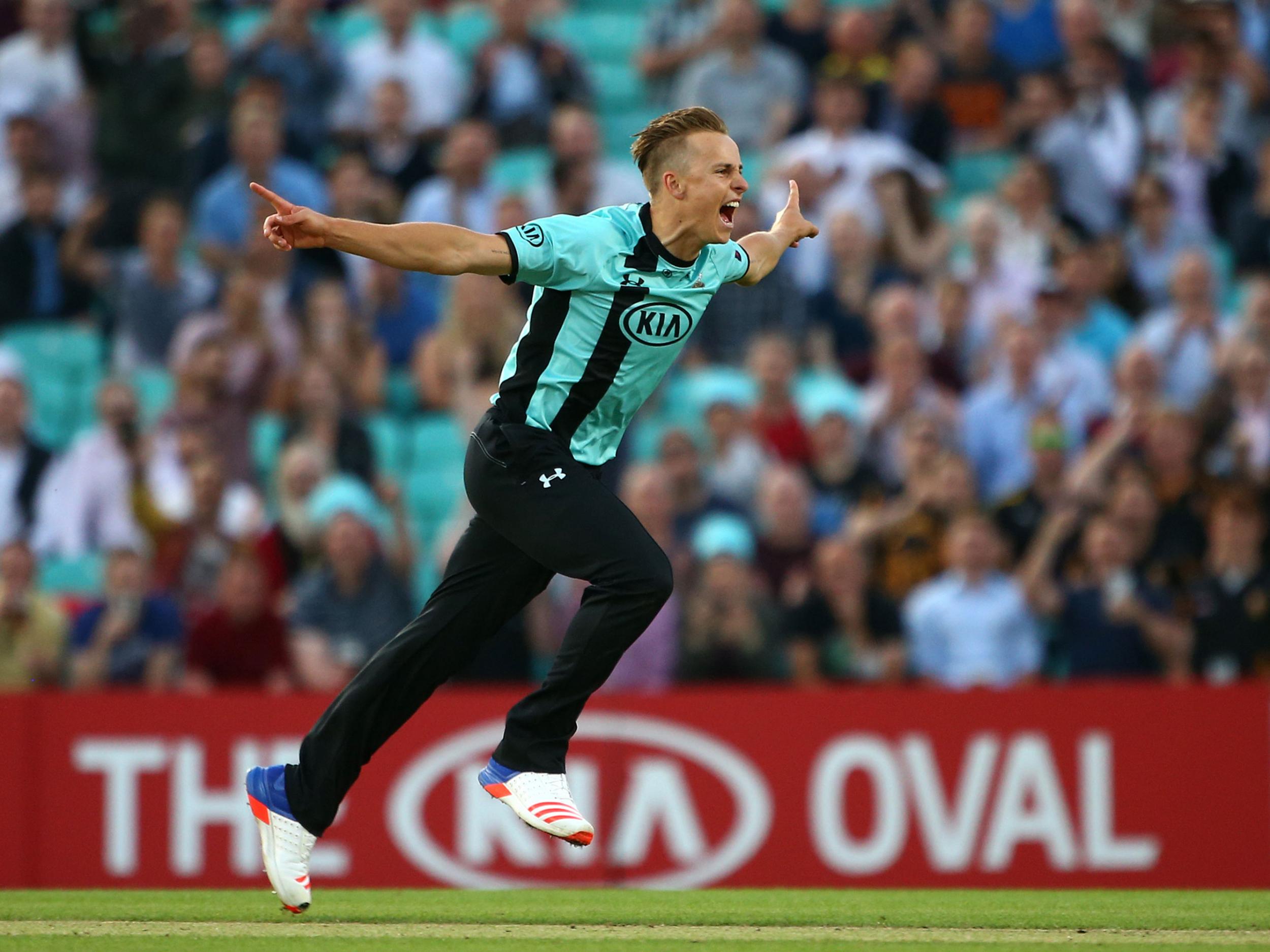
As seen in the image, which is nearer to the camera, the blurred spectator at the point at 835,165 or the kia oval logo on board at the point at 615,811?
the kia oval logo on board at the point at 615,811

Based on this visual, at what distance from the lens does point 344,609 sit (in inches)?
377

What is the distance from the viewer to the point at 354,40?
13.8m

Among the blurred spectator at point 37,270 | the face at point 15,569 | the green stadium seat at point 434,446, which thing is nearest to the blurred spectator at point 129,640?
the face at point 15,569

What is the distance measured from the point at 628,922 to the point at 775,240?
231 cm

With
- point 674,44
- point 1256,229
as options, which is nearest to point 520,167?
point 674,44

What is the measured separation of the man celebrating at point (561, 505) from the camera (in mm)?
5609

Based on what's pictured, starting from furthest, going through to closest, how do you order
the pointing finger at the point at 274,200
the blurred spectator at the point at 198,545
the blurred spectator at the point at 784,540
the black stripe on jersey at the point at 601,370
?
the blurred spectator at the point at 198,545
the blurred spectator at the point at 784,540
the black stripe on jersey at the point at 601,370
the pointing finger at the point at 274,200

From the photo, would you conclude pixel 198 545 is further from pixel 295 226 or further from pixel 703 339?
pixel 295 226

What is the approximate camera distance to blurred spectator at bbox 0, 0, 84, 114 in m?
12.7

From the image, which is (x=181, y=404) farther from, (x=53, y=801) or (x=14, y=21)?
(x=14, y=21)

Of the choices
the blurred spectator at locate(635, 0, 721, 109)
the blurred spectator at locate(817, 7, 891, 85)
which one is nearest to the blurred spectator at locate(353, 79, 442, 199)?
the blurred spectator at locate(635, 0, 721, 109)

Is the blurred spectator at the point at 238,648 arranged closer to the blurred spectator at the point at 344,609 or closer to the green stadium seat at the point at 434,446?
the blurred spectator at the point at 344,609

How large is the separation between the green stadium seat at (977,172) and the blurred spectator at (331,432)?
4.80m

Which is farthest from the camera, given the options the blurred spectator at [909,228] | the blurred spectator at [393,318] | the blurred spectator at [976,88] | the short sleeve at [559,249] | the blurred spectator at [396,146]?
the blurred spectator at [976,88]
